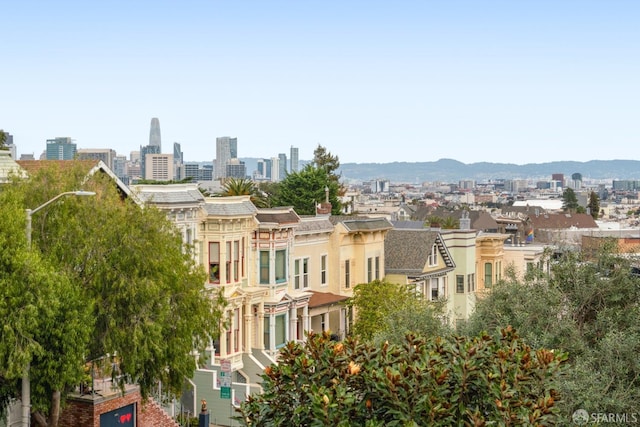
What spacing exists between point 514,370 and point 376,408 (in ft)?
7.76

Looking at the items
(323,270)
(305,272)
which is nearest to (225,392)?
(305,272)

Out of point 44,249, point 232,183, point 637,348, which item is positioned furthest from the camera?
point 232,183

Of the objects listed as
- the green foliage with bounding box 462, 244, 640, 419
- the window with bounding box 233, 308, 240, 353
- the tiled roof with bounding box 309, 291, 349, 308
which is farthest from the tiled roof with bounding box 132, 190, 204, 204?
the green foliage with bounding box 462, 244, 640, 419

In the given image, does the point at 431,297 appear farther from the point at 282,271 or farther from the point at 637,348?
the point at 637,348

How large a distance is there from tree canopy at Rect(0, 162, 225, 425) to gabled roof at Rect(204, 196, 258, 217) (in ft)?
40.0

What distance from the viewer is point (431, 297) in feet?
180

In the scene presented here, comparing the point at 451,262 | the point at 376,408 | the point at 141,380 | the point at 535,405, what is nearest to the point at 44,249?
the point at 141,380

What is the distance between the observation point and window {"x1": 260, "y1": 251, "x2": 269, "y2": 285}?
42750mm

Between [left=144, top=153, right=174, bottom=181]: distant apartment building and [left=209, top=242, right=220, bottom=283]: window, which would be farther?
[left=144, top=153, right=174, bottom=181]: distant apartment building

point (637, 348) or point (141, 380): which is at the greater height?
point (637, 348)

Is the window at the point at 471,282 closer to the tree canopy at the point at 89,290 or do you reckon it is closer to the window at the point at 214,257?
the window at the point at 214,257

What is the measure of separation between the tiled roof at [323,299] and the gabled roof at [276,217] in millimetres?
4473

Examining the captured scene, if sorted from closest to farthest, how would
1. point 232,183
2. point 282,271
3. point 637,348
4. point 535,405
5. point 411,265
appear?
point 535,405, point 637,348, point 282,271, point 411,265, point 232,183

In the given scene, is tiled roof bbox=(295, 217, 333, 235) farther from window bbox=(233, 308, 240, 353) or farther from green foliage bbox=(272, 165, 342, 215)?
green foliage bbox=(272, 165, 342, 215)
